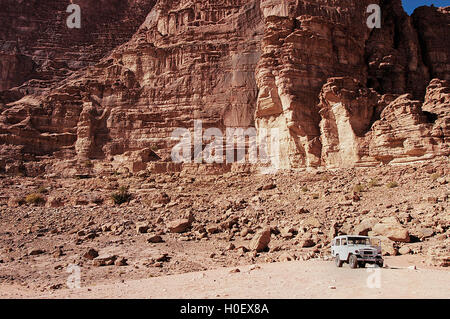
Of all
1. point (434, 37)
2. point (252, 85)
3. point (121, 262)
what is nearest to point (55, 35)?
point (252, 85)

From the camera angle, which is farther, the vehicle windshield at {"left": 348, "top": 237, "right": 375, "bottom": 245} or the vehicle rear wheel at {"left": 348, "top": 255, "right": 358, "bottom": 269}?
the vehicle windshield at {"left": 348, "top": 237, "right": 375, "bottom": 245}

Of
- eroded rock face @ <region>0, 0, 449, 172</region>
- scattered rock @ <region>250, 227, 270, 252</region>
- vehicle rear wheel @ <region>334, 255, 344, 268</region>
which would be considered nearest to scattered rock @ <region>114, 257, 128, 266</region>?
scattered rock @ <region>250, 227, 270, 252</region>

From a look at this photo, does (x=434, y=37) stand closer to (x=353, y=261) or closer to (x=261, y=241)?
(x=261, y=241)

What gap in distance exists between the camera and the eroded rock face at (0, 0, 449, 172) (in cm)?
2698

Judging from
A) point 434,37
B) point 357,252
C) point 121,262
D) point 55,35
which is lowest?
point 121,262

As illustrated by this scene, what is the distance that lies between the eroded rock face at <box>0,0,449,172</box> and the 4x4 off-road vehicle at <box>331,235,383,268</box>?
14543mm

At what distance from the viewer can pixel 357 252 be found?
31.7 ft

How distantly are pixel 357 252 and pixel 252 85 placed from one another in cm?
2948

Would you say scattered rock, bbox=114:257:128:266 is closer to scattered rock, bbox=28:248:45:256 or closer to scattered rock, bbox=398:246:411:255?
scattered rock, bbox=28:248:45:256

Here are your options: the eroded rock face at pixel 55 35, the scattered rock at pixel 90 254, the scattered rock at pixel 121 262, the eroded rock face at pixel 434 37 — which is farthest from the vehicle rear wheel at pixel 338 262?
the eroded rock face at pixel 55 35
